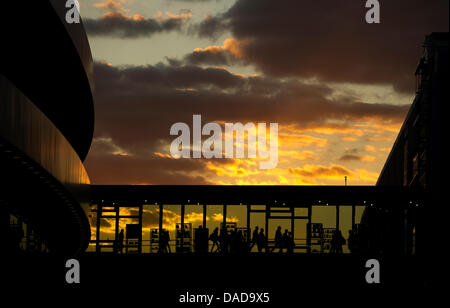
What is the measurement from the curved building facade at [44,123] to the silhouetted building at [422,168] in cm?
1431

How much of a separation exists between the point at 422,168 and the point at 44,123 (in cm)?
2302

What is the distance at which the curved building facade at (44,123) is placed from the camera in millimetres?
16750

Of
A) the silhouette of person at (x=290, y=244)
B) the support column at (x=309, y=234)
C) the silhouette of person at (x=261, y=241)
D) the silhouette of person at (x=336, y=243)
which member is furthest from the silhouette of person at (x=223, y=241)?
the silhouette of person at (x=336, y=243)

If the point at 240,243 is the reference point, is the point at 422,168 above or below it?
above

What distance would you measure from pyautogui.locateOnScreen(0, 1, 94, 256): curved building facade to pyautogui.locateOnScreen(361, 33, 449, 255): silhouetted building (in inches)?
563

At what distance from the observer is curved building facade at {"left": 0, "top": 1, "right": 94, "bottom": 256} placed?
55.0 feet

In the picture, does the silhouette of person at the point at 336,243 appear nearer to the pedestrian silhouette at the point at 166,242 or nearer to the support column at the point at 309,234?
the support column at the point at 309,234

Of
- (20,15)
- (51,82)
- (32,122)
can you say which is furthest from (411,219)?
(32,122)

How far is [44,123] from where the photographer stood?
18.3 m

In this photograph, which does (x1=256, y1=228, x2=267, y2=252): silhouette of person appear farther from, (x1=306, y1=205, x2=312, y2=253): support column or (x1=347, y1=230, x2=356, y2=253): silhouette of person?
(x1=347, y1=230, x2=356, y2=253): silhouette of person

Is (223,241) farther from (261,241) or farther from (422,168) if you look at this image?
(422,168)

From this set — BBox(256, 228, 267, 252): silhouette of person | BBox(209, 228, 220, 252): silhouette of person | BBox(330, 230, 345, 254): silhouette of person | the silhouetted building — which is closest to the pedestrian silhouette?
BBox(209, 228, 220, 252): silhouette of person

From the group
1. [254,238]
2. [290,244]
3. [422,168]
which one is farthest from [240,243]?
[422,168]
